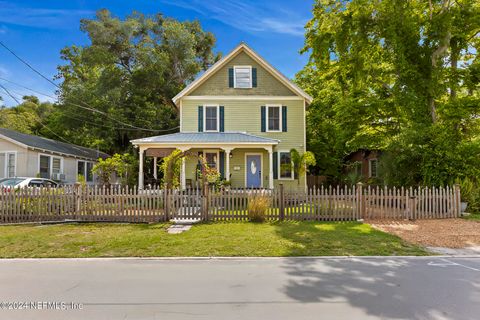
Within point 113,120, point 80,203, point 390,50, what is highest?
point 390,50

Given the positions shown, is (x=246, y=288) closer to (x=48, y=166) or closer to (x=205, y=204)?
(x=205, y=204)

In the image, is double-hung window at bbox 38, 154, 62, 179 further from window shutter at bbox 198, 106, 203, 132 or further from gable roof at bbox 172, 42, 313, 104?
window shutter at bbox 198, 106, 203, 132

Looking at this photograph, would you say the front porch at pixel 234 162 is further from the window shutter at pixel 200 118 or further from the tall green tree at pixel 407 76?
the tall green tree at pixel 407 76

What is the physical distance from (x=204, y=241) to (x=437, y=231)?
677 centimetres

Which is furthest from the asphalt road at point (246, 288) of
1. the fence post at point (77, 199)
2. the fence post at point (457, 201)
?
the fence post at point (457, 201)

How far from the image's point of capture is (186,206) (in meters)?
10.2

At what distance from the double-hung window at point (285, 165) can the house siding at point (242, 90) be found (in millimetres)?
3766

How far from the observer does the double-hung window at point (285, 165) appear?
17.6m

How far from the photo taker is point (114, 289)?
4.43 m

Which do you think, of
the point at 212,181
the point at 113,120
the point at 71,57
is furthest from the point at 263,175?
the point at 71,57

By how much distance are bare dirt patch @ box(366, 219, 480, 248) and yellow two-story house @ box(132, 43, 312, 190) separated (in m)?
8.35

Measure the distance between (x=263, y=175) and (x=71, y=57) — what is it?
99.2ft

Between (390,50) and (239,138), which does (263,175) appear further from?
(390,50)

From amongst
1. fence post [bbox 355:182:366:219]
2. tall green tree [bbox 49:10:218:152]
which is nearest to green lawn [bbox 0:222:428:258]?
fence post [bbox 355:182:366:219]
